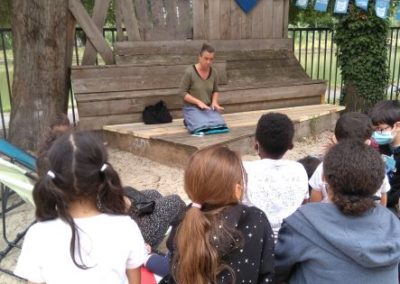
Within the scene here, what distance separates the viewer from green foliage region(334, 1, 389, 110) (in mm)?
7148

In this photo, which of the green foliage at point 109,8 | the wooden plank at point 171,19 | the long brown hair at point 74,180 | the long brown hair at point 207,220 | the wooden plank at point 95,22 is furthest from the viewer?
the green foliage at point 109,8

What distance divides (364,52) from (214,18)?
2538mm

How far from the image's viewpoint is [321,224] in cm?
173

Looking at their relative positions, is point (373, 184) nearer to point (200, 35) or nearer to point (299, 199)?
point (299, 199)

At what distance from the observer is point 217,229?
1.69 m

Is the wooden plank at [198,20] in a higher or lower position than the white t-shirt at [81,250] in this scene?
higher

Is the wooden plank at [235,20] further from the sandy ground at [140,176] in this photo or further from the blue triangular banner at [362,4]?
the sandy ground at [140,176]

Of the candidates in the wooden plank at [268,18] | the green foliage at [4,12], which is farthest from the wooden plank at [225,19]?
the green foliage at [4,12]

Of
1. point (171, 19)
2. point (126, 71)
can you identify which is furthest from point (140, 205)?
point (171, 19)

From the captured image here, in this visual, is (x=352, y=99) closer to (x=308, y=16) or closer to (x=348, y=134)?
(x=308, y=16)

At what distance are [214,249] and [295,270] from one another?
0.45m

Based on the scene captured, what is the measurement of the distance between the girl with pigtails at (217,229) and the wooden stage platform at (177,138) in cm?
285

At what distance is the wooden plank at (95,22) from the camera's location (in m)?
5.84

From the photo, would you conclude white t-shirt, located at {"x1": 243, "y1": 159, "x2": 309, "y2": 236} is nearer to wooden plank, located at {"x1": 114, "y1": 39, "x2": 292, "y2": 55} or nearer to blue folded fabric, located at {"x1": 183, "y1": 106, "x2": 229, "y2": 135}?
blue folded fabric, located at {"x1": 183, "y1": 106, "x2": 229, "y2": 135}
